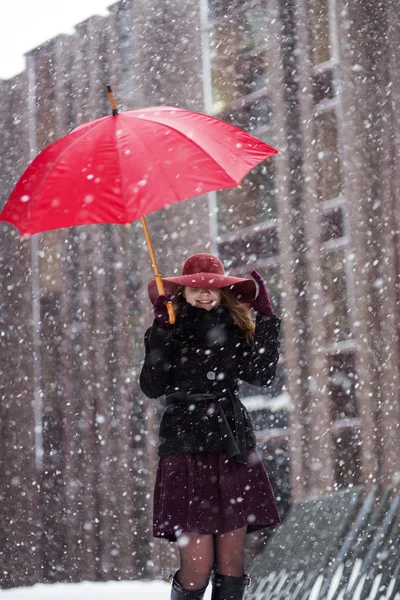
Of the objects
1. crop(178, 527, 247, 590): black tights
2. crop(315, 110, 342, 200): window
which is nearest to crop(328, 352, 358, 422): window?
crop(315, 110, 342, 200): window

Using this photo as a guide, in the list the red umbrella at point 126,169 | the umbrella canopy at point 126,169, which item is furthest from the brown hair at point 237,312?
the umbrella canopy at point 126,169

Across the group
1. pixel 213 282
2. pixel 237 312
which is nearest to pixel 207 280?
pixel 213 282

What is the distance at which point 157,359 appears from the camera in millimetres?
2727

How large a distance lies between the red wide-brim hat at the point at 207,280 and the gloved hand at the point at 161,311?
0.12 metres

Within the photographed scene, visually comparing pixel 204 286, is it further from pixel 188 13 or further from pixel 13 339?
pixel 13 339

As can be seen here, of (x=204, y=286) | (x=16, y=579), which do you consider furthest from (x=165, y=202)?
(x=16, y=579)

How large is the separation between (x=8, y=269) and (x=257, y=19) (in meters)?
2.88

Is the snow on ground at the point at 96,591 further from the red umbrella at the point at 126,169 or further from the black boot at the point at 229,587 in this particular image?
the red umbrella at the point at 126,169

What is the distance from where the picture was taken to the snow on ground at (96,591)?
4703 millimetres

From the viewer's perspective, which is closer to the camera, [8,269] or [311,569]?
[311,569]

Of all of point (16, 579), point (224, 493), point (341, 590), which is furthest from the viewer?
point (16, 579)

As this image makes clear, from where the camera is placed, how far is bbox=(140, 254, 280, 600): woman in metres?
2.69

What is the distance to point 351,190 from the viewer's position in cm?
435

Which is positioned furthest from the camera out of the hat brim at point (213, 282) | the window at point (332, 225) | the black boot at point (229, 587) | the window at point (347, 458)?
the window at point (332, 225)
